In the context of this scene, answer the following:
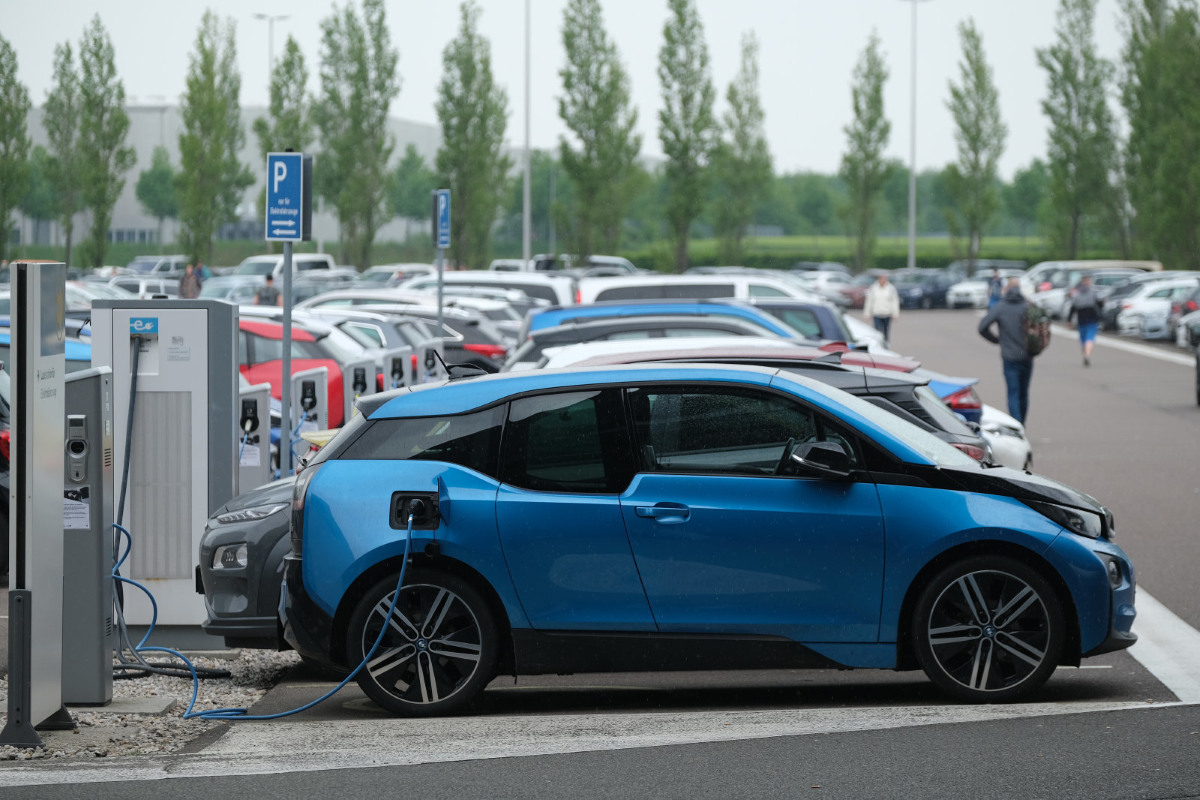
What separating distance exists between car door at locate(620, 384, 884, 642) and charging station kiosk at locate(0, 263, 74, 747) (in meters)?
2.28

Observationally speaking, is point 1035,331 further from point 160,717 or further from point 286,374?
point 160,717

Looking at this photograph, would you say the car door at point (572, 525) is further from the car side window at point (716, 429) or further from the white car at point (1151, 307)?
the white car at point (1151, 307)

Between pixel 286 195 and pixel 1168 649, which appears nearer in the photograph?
pixel 1168 649

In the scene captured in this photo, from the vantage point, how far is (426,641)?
6094 millimetres

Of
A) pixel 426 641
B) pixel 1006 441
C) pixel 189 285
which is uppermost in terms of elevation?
pixel 189 285

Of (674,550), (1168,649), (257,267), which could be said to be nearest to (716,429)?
(674,550)

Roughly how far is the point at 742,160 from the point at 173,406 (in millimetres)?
64010

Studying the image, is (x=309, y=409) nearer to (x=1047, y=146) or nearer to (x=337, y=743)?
(x=337, y=743)

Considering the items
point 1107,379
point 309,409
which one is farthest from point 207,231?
point 309,409

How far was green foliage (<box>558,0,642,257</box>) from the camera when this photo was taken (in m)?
52.9

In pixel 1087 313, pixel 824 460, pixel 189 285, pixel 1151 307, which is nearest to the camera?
pixel 824 460

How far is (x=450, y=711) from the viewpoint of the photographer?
6.14 meters

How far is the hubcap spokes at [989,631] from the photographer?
19.8ft

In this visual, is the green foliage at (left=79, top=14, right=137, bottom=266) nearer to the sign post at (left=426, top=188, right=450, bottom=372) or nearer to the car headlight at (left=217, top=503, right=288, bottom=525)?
the sign post at (left=426, top=188, right=450, bottom=372)
